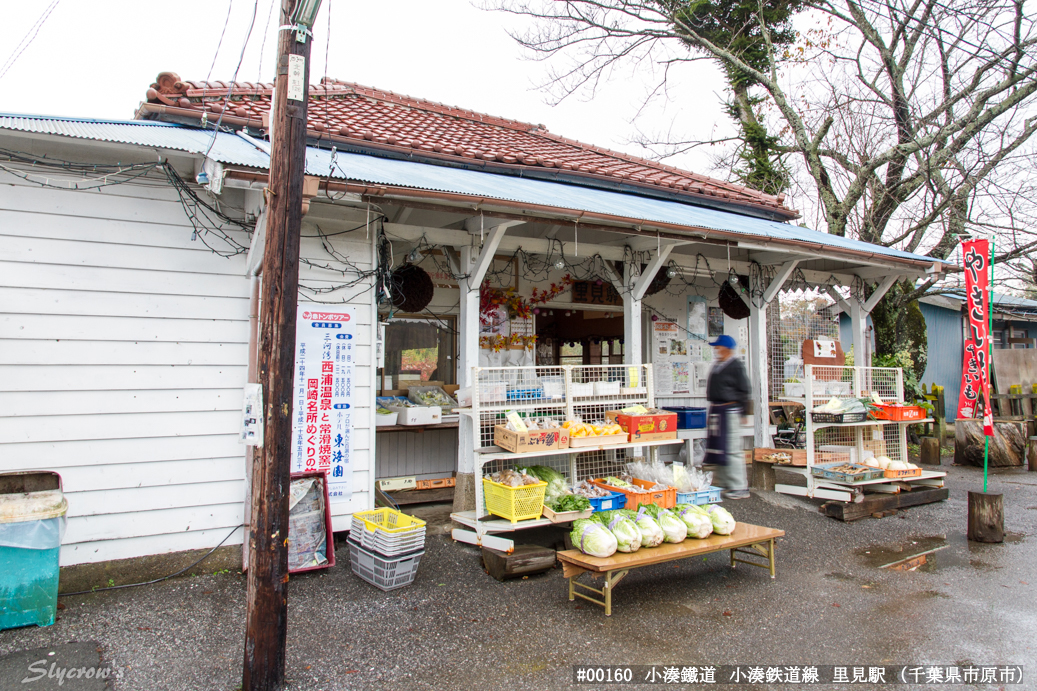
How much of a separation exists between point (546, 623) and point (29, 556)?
3.56 metres

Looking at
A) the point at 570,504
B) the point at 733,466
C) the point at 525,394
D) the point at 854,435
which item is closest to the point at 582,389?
the point at 525,394

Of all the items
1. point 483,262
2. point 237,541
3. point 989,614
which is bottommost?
point 989,614

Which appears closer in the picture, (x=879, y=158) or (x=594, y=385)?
(x=594, y=385)

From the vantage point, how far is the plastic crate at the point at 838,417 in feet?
26.1

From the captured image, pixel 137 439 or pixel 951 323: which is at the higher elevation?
pixel 951 323

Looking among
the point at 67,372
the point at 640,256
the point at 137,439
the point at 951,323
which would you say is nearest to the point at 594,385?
the point at 640,256

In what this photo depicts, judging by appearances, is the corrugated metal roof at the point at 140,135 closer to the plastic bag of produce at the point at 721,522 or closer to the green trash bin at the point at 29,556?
the green trash bin at the point at 29,556

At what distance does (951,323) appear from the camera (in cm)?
1961

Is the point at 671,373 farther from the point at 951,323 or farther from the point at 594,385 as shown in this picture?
the point at 951,323

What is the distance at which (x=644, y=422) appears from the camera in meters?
6.67

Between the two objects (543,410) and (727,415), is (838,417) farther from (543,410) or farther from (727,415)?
(543,410)

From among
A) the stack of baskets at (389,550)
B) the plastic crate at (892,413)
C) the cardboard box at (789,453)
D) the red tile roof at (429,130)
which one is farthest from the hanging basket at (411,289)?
the plastic crate at (892,413)

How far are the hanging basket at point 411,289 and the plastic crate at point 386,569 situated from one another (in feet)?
9.83

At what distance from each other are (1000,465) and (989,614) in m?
8.93
